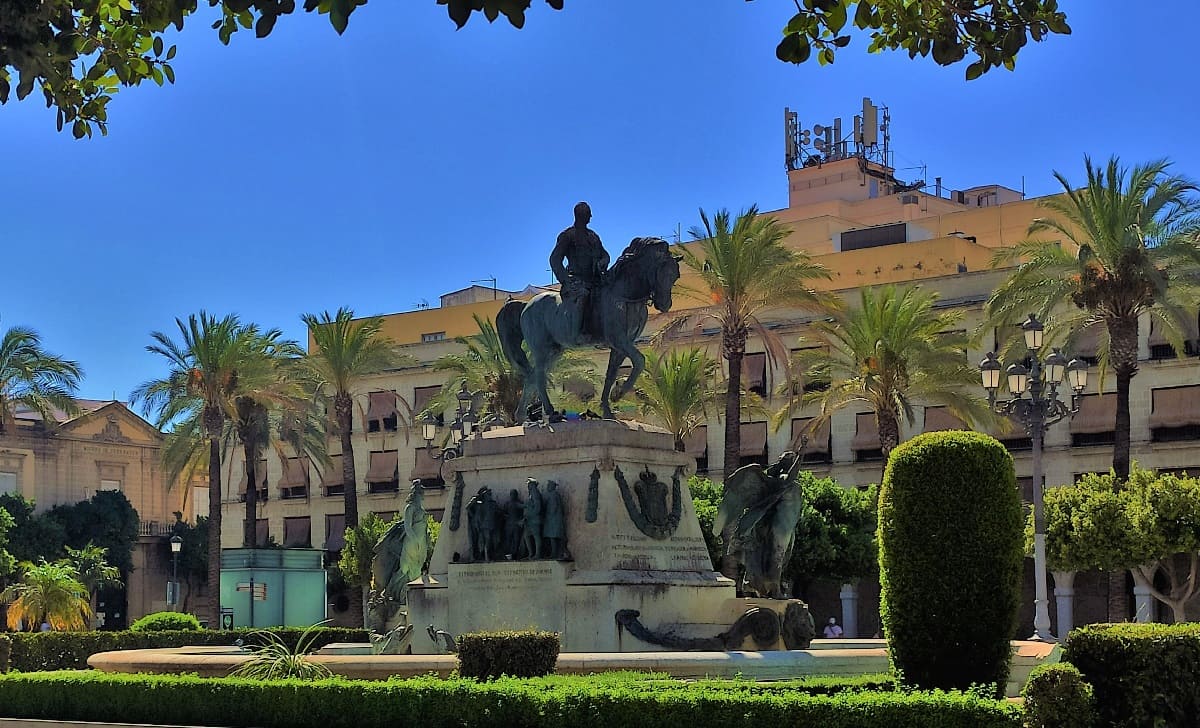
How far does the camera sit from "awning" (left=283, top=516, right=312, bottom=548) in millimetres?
66875

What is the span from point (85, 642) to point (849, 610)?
2817cm

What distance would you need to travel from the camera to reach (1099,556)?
37781mm

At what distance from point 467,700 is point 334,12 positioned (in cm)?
812

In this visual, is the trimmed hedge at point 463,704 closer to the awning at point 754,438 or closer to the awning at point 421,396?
the awning at point 754,438

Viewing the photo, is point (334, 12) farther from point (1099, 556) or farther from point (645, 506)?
point (1099, 556)

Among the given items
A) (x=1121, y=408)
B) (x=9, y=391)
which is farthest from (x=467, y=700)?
(x=9, y=391)

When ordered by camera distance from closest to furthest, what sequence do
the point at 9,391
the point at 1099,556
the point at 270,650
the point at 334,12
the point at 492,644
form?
1. the point at 334,12
2. the point at 492,644
3. the point at 270,650
4. the point at 1099,556
5. the point at 9,391

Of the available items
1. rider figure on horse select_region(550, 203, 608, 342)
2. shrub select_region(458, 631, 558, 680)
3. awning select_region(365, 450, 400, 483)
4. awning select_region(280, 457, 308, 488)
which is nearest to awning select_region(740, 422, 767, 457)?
awning select_region(365, 450, 400, 483)

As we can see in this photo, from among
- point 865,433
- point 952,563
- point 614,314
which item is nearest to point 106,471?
point 865,433

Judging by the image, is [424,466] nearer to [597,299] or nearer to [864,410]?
[864,410]

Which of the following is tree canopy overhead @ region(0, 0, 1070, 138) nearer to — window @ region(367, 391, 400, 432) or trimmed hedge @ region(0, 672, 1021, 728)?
trimmed hedge @ region(0, 672, 1021, 728)

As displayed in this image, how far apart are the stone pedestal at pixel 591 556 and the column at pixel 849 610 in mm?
33487

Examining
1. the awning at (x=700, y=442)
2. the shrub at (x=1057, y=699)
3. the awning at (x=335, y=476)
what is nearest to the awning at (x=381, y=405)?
the awning at (x=335, y=476)

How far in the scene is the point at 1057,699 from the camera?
33.3 feet
